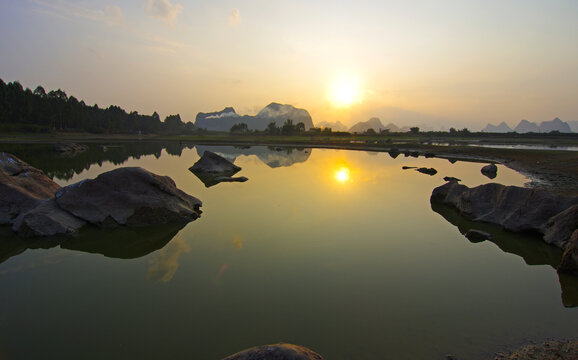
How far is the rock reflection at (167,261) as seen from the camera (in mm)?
8852

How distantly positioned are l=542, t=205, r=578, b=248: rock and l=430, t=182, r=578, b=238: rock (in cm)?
18

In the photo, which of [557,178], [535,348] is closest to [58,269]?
[535,348]

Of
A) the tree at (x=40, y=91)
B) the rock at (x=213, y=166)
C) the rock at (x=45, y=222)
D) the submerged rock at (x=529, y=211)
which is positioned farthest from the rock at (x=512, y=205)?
the tree at (x=40, y=91)

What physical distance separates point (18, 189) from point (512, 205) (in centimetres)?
2418

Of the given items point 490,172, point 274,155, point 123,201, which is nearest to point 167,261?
point 123,201

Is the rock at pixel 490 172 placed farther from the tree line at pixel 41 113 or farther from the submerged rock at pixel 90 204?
the tree line at pixel 41 113

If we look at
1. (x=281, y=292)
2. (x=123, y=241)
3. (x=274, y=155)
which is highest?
(x=274, y=155)

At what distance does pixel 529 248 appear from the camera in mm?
11852

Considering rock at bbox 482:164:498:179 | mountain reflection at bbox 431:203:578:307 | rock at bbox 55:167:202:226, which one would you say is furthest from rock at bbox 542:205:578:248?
rock at bbox 482:164:498:179

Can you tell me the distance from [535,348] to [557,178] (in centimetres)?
2896

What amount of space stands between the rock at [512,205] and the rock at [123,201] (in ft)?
50.5

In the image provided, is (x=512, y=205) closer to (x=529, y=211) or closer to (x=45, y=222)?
(x=529, y=211)

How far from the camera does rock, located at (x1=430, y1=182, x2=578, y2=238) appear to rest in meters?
13.1

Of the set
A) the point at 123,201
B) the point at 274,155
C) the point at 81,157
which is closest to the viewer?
the point at 123,201
